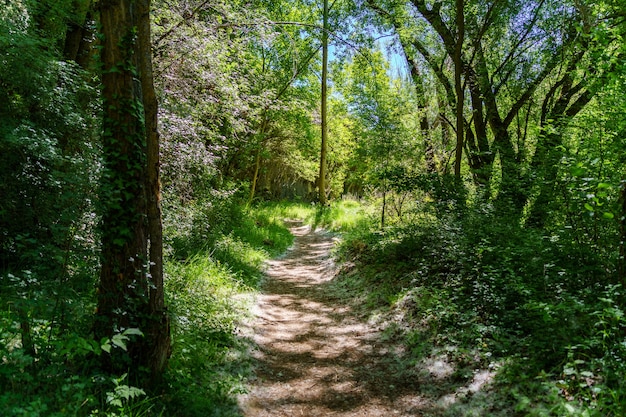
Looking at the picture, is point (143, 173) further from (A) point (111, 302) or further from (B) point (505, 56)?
(B) point (505, 56)

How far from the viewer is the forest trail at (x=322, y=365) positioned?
391 centimetres

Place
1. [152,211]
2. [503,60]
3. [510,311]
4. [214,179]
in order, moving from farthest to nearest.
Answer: [214,179]
[503,60]
[510,311]
[152,211]

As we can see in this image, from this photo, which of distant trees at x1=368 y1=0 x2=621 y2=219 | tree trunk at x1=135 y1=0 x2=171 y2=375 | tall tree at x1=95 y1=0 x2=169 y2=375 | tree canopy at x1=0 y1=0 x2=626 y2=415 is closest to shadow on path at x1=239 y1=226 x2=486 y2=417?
tree canopy at x1=0 y1=0 x2=626 y2=415

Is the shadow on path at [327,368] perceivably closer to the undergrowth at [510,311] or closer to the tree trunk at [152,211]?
the undergrowth at [510,311]

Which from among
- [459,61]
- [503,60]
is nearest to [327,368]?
[459,61]

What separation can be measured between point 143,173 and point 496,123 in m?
8.28

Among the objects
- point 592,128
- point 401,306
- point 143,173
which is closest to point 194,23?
point 143,173

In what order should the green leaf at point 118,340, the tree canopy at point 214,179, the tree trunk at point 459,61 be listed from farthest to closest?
the tree trunk at point 459,61 < the tree canopy at point 214,179 < the green leaf at point 118,340

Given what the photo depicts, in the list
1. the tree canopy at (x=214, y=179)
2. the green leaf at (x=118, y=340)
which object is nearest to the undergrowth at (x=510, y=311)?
the tree canopy at (x=214, y=179)

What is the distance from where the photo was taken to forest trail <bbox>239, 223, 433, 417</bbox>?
3.91 m

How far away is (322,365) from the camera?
484 cm

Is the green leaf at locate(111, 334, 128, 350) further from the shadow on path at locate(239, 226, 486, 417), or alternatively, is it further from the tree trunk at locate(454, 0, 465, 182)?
the tree trunk at locate(454, 0, 465, 182)

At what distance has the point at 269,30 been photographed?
721 cm

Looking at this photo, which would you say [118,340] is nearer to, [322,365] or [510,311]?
[322,365]
